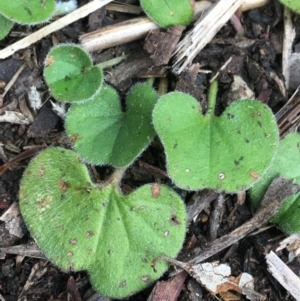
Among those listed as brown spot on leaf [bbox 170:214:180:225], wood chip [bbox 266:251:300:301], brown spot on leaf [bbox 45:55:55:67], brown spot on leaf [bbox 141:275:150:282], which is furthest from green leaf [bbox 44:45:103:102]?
wood chip [bbox 266:251:300:301]

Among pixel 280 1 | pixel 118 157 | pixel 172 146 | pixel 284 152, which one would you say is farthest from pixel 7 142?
pixel 280 1

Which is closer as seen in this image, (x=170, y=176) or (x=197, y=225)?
(x=170, y=176)

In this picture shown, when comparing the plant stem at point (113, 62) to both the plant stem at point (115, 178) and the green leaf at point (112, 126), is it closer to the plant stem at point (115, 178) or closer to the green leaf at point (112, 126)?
the green leaf at point (112, 126)

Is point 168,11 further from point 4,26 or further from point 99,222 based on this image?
point 99,222

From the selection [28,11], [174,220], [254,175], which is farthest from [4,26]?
[254,175]

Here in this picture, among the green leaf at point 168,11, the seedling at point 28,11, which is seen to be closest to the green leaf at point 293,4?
the green leaf at point 168,11

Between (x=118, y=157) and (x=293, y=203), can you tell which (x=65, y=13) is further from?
(x=293, y=203)
